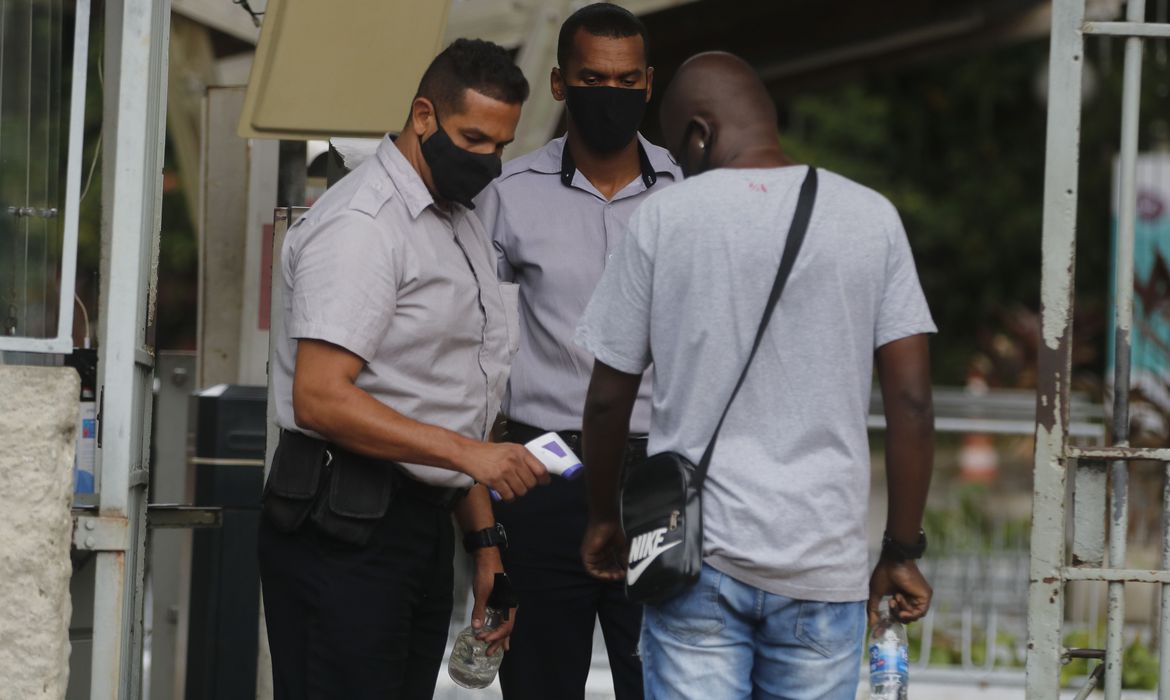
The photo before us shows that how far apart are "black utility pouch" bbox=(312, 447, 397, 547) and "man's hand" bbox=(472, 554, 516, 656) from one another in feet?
1.41

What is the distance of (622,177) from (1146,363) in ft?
18.2

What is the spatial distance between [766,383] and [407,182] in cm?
93

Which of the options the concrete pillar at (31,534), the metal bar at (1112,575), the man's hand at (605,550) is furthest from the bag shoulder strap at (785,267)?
the concrete pillar at (31,534)

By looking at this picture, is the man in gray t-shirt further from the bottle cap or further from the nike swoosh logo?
the bottle cap

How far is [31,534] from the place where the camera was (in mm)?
3191

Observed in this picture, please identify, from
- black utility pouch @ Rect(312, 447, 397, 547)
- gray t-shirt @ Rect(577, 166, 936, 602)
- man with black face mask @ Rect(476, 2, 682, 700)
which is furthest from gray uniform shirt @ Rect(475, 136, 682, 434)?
gray t-shirt @ Rect(577, 166, 936, 602)

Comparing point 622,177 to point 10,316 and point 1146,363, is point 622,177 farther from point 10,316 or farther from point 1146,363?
point 1146,363

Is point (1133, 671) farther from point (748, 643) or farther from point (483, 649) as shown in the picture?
Result: point (748, 643)

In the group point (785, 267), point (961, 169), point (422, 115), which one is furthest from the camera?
point (961, 169)

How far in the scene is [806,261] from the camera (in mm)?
2682

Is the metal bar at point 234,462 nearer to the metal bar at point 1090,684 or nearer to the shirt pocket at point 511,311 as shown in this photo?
the shirt pocket at point 511,311

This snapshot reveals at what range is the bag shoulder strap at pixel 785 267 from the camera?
2.67 metres

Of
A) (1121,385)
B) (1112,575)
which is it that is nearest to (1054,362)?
(1121,385)

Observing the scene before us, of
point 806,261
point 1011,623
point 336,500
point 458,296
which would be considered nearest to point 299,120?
point 458,296
